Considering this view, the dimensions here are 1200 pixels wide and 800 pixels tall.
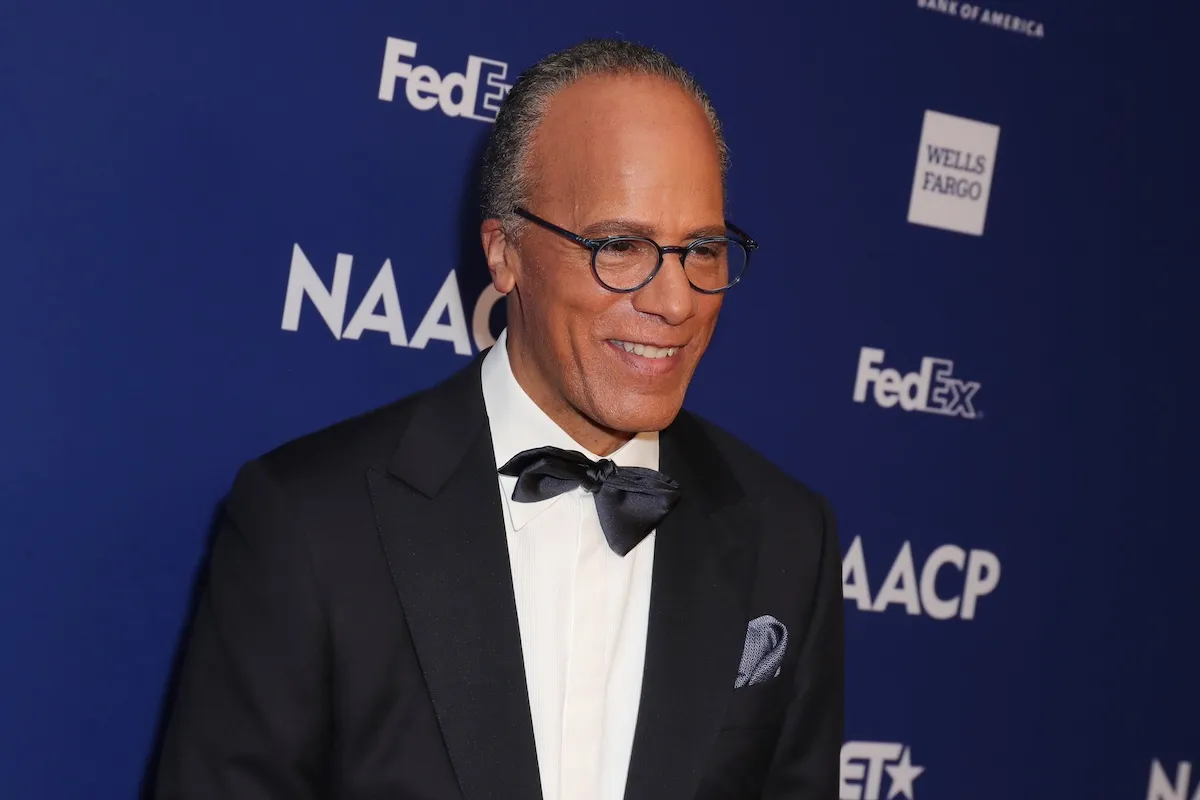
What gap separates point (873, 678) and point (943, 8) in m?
1.57

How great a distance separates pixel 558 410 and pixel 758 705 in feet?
2.01

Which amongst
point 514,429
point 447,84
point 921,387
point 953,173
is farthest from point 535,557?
point 953,173

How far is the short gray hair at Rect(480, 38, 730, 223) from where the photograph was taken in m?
2.19

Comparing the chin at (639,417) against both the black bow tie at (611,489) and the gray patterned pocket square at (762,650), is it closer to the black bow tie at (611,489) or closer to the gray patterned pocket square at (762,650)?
the black bow tie at (611,489)

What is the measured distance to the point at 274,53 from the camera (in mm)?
2562

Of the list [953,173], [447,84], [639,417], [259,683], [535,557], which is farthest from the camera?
[953,173]

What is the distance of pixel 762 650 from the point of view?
2.35 meters

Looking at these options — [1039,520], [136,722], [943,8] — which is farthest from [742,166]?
[136,722]

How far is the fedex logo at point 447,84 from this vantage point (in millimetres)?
2652

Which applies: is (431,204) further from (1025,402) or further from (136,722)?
(1025,402)

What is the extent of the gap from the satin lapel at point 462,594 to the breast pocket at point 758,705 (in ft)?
1.29

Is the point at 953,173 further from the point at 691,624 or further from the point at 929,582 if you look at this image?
the point at 691,624

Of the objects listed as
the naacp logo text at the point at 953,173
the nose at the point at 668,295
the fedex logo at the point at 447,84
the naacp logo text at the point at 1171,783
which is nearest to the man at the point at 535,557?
the nose at the point at 668,295

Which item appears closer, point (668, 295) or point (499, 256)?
point (668, 295)
